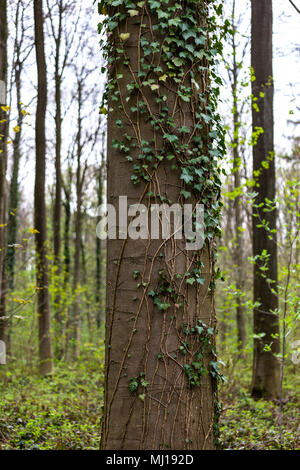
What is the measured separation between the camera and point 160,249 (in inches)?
127

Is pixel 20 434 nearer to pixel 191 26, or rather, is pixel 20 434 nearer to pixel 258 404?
pixel 258 404

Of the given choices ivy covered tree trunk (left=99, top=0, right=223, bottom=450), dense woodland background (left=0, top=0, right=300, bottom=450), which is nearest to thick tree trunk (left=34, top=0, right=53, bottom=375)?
dense woodland background (left=0, top=0, right=300, bottom=450)

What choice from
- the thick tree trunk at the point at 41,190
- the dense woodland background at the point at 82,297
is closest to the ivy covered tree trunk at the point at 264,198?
the dense woodland background at the point at 82,297

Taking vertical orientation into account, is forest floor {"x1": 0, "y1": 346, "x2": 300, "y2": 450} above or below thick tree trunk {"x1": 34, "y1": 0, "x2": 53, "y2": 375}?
below

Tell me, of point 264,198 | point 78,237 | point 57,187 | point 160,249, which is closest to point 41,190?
point 57,187

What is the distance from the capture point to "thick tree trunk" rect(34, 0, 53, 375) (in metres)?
10.2

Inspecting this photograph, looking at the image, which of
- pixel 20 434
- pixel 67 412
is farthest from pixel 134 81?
pixel 67 412

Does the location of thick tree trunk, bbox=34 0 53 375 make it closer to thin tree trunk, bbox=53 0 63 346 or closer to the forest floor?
the forest floor

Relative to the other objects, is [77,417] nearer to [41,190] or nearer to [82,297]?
[41,190]

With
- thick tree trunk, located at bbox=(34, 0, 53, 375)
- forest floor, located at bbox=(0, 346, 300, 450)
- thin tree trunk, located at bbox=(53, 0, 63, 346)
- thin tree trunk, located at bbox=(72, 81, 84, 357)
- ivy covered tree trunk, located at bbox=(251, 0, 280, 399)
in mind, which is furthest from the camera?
thin tree trunk, located at bbox=(72, 81, 84, 357)

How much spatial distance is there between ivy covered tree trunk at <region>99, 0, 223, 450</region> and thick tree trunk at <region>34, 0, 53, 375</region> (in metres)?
6.89

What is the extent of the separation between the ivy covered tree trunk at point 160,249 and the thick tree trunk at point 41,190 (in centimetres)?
689

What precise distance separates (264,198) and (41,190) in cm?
511

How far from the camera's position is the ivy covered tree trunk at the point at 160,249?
3.12m
